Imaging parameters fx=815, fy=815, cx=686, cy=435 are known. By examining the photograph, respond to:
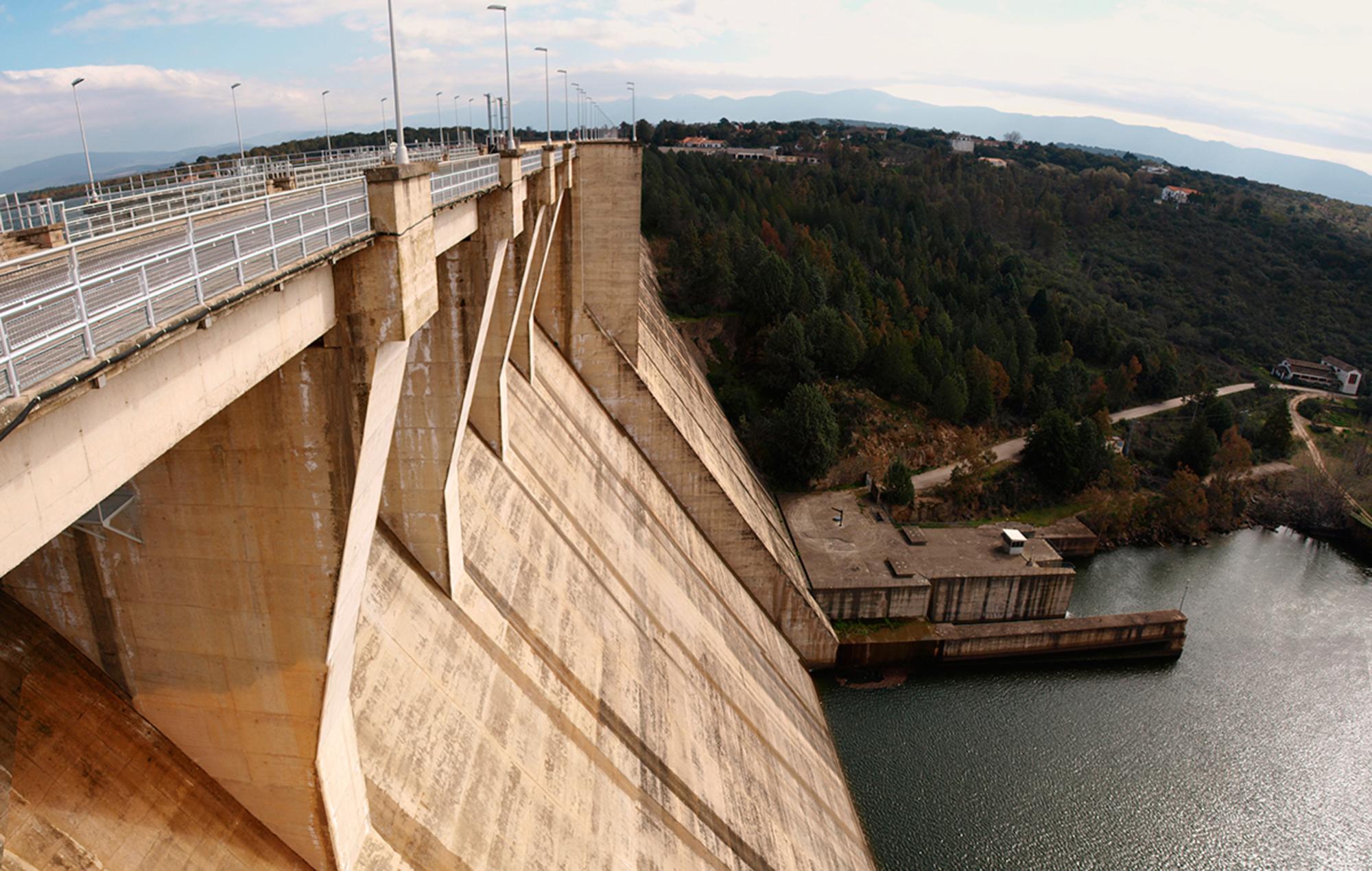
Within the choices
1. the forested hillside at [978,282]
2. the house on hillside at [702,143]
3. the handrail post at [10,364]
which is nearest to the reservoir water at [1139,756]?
the forested hillside at [978,282]

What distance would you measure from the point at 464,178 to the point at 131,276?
571cm

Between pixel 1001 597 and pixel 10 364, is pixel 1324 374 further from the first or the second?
pixel 10 364

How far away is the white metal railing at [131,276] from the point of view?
365 cm

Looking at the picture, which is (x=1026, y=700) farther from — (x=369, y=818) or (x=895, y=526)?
(x=369, y=818)

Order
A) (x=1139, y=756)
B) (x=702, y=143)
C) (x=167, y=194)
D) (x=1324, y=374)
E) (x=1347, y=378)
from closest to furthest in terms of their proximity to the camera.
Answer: (x=167, y=194)
(x=1139, y=756)
(x=1347, y=378)
(x=1324, y=374)
(x=702, y=143)

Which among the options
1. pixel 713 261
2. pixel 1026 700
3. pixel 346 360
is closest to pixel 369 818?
pixel 346 360

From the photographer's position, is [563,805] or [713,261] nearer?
[563,805]

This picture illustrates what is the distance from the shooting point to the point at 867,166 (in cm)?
7212

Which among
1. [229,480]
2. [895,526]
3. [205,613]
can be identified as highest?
[229,480]

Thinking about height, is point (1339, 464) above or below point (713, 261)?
below

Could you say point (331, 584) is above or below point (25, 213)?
below

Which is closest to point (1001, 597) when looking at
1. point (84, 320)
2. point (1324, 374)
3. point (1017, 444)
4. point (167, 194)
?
point (1017, 444)

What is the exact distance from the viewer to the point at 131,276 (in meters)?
5.20

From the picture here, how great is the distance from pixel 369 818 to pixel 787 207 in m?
52.2
